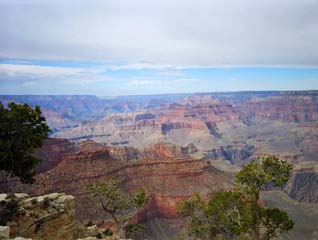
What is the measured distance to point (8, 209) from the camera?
31453mm

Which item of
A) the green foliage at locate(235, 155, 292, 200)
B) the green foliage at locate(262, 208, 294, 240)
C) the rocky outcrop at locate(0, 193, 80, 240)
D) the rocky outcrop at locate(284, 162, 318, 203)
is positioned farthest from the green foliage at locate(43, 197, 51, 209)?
the rocky outcrop at locate(284, 162, 318, 203)

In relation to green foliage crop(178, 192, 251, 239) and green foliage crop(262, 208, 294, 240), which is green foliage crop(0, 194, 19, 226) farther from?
green foliage crop(262, 208, 294, 240)

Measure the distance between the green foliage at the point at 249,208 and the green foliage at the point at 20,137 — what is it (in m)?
16.8

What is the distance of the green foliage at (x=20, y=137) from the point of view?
30.1m

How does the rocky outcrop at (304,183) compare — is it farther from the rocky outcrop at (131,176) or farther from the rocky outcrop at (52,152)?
the rocky outcrop at (52,152)

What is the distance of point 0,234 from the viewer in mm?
23297

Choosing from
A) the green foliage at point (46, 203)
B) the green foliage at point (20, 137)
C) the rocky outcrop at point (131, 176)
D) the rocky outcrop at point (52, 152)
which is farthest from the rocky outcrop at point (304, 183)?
the green foliage at point (20, 137)

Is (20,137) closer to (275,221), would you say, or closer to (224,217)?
(224,217)

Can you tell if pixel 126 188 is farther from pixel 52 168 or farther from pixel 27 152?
pixel 27 152

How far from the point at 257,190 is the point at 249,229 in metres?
4.86

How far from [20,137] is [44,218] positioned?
23.4 ft

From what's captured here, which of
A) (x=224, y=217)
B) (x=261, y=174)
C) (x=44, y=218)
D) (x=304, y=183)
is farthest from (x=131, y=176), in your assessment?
(x=304, y=183)

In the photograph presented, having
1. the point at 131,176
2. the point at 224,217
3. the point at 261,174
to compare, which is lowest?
the point at 131,176

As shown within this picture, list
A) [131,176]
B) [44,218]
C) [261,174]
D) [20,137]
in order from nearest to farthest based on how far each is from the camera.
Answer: [20,137], [44,218], [261,174], [131,176]
